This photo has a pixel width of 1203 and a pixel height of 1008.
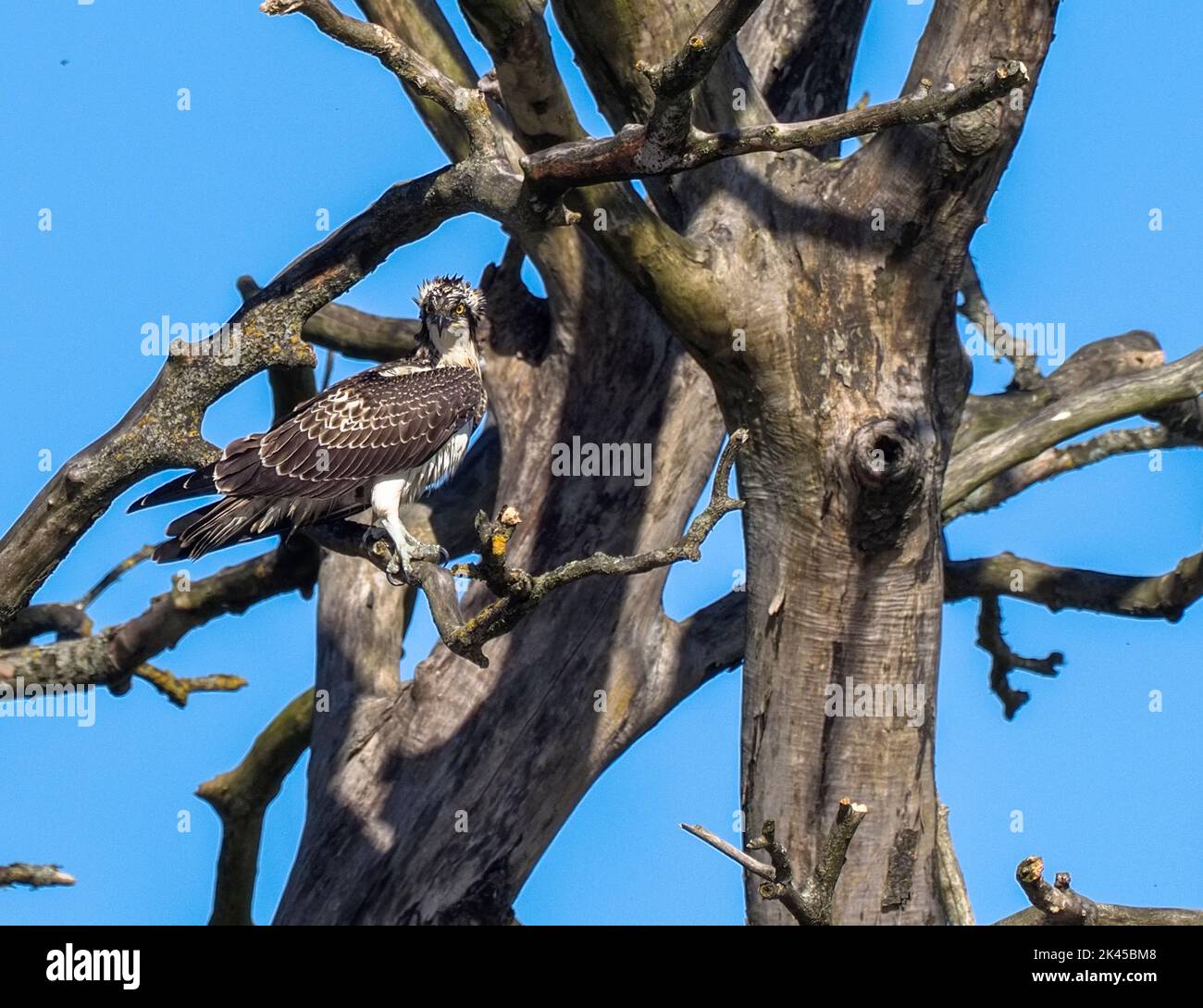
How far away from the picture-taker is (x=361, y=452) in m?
8.01

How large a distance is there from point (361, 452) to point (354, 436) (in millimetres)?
99

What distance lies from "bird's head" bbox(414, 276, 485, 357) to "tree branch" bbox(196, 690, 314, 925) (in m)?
3.11

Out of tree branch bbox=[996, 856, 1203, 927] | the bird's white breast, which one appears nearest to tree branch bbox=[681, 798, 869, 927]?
tree branch bbox=[996, 856, 1203, 927]

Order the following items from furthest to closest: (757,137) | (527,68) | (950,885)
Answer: (950,885), (527,68), (757,137)

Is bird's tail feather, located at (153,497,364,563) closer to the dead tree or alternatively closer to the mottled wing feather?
the mottled wing feather

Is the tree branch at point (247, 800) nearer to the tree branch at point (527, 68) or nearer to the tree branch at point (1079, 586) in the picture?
the tree branch at point (1079, 586)

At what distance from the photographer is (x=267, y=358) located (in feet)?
23.0

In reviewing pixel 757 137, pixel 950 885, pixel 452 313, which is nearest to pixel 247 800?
pixel 452 313

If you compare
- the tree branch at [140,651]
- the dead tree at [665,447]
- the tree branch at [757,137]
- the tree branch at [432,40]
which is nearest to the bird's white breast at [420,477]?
the dead tree at [665,447]

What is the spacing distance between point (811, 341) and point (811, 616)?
1.34m

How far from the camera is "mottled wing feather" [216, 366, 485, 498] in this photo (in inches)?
298

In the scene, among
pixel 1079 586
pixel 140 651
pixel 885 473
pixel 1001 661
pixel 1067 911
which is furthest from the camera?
pixel 1001 661

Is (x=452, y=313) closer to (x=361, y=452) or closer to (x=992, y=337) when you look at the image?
Answer: (x=361, y=452)
